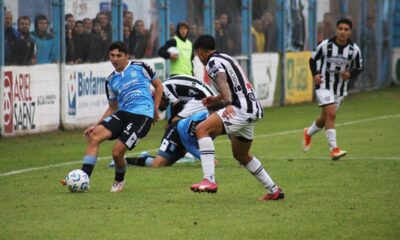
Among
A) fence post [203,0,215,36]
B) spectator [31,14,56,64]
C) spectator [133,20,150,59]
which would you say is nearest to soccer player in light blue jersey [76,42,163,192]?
spectator [31,14,56,64]

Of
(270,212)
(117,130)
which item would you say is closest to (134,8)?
(117,130)

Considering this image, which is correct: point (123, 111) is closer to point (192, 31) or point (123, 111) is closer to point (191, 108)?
point (191, 108)

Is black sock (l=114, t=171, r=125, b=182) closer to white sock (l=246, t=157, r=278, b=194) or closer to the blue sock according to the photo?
white sock (l=246, t=157, r=278, b=194)

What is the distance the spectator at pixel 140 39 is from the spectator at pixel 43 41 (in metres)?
3.05

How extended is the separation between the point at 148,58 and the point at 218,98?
1303 centimetres

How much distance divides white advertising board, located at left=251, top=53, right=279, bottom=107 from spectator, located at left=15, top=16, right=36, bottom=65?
888 centimetres

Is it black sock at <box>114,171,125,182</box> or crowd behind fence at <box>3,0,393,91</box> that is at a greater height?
crowd behind fence at <box>3,0,393,91</box>

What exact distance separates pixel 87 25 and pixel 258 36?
25.6ft

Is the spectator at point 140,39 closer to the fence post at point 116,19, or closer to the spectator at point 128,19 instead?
the spectator at point 128,19

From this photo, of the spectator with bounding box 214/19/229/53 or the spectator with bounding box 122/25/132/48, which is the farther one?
the spectator with bounding box 214/19/229/53

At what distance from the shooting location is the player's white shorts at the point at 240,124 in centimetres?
1214

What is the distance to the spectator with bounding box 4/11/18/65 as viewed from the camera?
20.6m

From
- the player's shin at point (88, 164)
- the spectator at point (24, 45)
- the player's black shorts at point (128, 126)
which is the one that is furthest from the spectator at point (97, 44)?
the player's shin at point (88, 164)

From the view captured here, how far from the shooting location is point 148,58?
25.1 m
